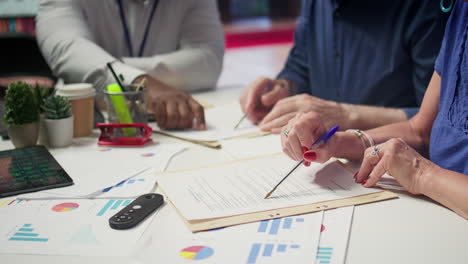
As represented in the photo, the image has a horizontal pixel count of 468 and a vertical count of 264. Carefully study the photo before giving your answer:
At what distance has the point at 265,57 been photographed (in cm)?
450

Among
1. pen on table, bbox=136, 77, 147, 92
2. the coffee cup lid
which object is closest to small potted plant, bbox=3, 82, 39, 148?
the coffee cup lid

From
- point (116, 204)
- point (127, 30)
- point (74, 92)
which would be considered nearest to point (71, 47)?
point (127, 30)

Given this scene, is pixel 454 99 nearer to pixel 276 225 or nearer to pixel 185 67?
pixel 276 225

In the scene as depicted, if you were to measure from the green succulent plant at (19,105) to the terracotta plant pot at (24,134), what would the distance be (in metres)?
0.01

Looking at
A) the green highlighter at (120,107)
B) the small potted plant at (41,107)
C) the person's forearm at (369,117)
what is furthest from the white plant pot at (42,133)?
the person's forearm at (369,117)

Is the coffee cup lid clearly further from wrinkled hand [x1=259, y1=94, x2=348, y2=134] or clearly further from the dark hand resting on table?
wrinkled hand [x1=259, y1=94, x2=348, y2=134]

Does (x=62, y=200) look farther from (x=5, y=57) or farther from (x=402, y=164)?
(x=5, y=57)

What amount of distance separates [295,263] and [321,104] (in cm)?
71

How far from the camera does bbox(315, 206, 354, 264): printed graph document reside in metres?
0.65

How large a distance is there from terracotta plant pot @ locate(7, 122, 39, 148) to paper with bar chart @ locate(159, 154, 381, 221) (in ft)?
1.42

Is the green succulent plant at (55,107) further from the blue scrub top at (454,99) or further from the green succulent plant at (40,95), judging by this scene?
the blue scrub top at (454,99)

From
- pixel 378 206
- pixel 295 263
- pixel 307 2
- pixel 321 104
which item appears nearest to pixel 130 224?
pixel 295 263

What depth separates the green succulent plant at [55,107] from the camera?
3.89 feet

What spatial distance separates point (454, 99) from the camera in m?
0.91
